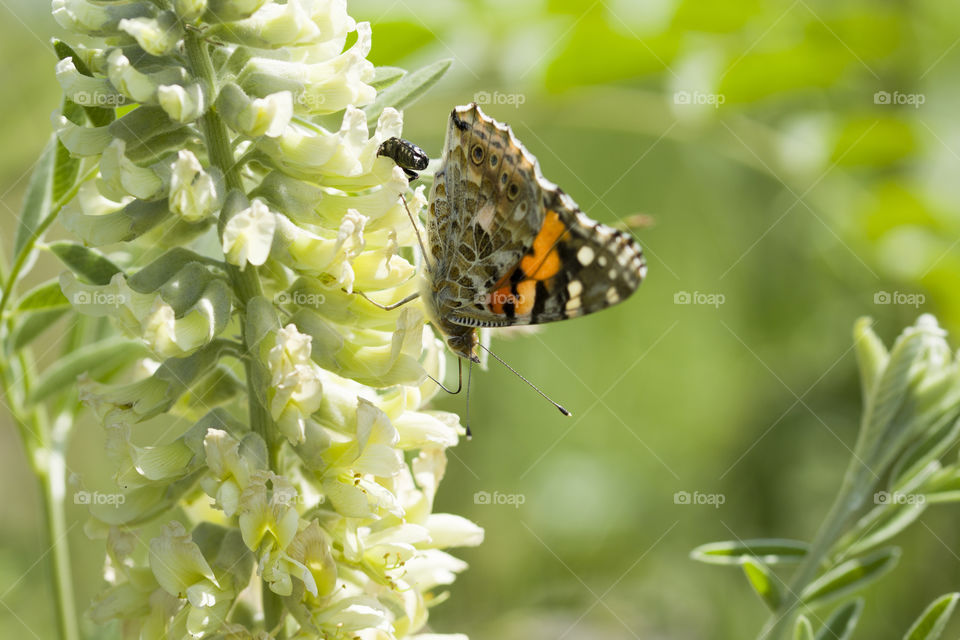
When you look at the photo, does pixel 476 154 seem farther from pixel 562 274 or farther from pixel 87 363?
pixel 87 363

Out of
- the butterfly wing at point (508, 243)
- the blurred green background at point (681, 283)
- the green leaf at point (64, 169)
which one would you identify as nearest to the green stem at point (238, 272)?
the green leaf at point (64, 169)

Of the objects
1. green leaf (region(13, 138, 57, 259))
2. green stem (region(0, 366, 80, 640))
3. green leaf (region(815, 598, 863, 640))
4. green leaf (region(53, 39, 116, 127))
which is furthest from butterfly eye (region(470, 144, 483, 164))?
green leaf (region(815, 598, 863, 640))

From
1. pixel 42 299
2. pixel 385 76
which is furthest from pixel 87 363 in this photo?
pixel 385 76

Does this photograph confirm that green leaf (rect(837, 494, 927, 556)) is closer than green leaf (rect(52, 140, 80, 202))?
No

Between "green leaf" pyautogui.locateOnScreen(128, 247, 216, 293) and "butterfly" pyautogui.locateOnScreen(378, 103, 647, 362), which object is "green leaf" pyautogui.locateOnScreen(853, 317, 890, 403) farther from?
"green leaf" pyautogui.locateOnScreen(128, 247, 216, 293)

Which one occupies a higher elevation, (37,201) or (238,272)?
(238,272)

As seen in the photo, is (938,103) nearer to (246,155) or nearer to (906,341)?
(906,341)
